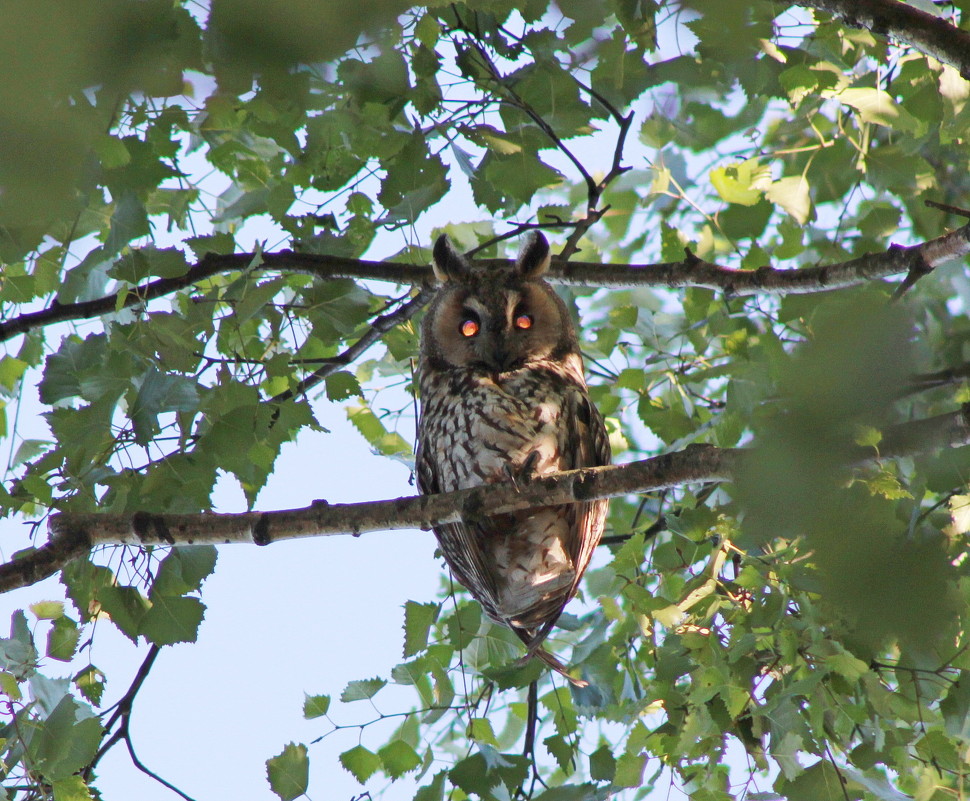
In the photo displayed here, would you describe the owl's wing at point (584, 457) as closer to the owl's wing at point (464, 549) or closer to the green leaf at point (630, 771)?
the owl's wing at point (464, 549)

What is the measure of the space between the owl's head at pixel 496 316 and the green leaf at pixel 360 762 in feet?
4.20

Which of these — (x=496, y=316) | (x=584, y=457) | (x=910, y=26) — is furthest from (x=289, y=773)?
(x=910, y=26)

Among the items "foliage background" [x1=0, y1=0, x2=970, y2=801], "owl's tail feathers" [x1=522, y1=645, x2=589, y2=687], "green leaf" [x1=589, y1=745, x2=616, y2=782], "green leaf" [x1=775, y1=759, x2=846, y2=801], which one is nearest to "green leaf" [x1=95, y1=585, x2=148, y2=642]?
"foliage background" [x1=0, y1=0, x2=970, y2=801]

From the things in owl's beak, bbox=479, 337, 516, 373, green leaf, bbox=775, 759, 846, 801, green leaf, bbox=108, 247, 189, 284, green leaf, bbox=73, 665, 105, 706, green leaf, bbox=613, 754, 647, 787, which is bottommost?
green leaf, bbox=775, 759, 846, 801

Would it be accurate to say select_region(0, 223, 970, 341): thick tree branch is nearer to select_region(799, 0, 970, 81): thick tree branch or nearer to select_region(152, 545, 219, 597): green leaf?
select_region(799, 0, 970, 81): thick tree branch

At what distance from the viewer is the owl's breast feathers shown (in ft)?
9.17

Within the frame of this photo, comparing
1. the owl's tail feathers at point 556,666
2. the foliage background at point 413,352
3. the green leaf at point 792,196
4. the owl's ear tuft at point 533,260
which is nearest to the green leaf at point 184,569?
the foliage background at point 413,352

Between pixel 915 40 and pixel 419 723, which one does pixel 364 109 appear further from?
pixel 419 723

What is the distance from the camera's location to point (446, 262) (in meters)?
3.16

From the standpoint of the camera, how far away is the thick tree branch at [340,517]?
1.85 metres

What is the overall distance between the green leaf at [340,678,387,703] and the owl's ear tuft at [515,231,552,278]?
1.53 meters

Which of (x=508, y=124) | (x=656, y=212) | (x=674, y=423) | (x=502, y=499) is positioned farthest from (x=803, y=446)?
→ (x=656, y=212)

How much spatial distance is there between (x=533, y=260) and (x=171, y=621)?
1.76 metres

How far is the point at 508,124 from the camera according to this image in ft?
8.21
